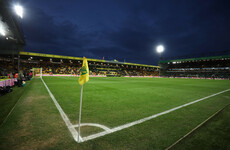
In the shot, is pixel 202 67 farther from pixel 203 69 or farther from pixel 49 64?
pixel 49 64

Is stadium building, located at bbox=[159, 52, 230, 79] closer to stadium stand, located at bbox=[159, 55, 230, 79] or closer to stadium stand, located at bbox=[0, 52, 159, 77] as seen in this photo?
stadium stand, located at bbox=[159, 55, 230, 79]

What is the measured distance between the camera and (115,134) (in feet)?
7.89

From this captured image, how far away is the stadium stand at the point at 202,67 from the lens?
159 feet

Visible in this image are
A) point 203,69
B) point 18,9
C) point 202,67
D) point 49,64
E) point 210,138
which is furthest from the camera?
point 202,67

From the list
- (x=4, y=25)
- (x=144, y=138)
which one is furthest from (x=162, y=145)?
(x=4, y=25)

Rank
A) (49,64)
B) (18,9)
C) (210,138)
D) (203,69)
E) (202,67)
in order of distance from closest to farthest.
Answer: (210,138) → (18,9) → (49,64) → (203,69) → (202,67)

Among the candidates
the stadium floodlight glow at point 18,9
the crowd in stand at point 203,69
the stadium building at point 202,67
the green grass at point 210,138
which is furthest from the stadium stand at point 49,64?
the green grass at point 210,138

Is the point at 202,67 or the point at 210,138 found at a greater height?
the point at 202,67

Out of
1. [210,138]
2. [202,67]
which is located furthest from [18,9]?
[202,67]

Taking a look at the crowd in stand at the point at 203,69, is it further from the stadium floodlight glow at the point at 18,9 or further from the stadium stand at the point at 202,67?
the stadium floodlight glow at the point at 18,9

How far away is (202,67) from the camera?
57.6 meters

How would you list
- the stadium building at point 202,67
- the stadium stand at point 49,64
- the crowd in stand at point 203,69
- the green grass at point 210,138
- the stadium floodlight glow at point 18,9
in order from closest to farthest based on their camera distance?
the green grass at point 210,138, the stadium floodlight glow at point 18,9, the stadium stand at point 49,64, the stadium building at point 202,67, the crowd in stand at point 203,69

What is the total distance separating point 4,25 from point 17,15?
2.34 metres

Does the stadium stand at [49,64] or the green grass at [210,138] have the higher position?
the stadium stand at [49,64]
